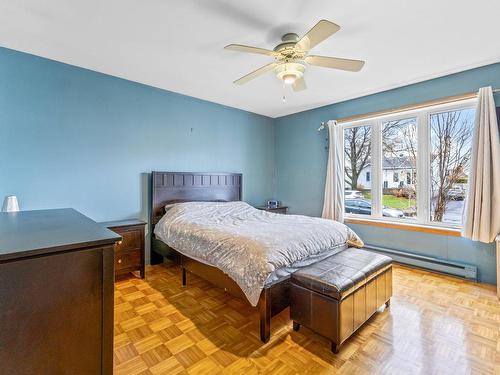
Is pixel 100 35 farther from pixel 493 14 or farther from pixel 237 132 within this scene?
pixel 493 14

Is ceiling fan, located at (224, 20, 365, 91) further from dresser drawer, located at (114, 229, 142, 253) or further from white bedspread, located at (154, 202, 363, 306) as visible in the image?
dresser drawer, located at (114, 229, 142, 253)

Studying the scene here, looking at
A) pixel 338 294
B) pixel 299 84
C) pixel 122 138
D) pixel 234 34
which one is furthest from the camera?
pixel 122 138

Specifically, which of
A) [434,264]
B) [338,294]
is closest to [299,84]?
[338,294]

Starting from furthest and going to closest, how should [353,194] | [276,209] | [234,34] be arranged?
[276,209]
[353,194]
[234,34]

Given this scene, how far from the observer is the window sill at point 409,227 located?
3156mm

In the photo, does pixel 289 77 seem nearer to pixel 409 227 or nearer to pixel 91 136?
pixel 91 136

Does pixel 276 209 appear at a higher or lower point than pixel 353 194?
lower

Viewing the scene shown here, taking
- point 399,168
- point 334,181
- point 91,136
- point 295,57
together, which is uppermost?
point 295,57

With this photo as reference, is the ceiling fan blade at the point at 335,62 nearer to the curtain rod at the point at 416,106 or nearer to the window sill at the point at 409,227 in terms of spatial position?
the curtain rod at the point at 416,106

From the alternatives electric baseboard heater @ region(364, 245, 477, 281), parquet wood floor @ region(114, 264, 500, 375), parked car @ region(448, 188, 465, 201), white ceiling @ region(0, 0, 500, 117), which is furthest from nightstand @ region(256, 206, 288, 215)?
parked car @ region(448, 188, 465, 201)

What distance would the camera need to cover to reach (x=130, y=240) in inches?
119

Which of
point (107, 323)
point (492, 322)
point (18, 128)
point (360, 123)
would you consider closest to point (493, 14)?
point (360, 123)

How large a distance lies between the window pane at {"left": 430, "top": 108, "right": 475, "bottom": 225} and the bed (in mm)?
1518

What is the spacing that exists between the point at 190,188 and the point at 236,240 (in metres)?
1.95
